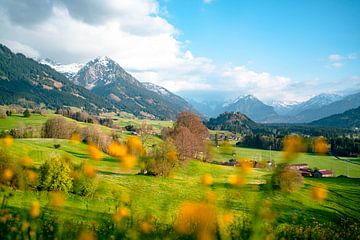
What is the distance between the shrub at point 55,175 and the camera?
22641mm

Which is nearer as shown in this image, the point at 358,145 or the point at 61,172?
the point at 61,172

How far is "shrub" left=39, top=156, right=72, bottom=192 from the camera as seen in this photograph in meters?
22.6

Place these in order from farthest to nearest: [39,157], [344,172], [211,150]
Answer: [344,172] → [39,157] → [211,150]

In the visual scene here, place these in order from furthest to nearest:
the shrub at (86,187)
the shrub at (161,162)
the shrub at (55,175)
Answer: the shrub at (161,162)
the shrub at (86,187)
the shrub at (55,175)

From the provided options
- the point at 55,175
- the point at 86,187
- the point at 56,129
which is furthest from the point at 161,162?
the point at 56,129

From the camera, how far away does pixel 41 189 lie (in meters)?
23.0

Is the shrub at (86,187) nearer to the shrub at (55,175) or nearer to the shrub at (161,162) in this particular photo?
the shrub at (55,175)

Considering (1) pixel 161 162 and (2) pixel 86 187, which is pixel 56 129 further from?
(2) pixel 86 187

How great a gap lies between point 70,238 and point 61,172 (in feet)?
67.3

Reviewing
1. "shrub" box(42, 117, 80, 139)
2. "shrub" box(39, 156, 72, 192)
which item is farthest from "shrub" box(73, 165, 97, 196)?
"shrub" box(42, 117, 80, 139)

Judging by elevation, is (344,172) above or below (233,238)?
below

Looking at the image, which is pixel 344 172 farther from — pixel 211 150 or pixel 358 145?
pixel 211 150

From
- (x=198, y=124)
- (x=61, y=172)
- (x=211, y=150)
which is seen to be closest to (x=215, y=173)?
(x=198, y=124)

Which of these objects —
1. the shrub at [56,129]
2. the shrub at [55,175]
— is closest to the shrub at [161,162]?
the shrub at [55,175]
